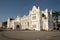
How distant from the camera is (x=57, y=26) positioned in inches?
2336

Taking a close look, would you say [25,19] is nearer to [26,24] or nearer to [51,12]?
[26,24]

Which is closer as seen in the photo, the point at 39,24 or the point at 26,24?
the point at 39,24

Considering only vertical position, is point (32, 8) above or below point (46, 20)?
above

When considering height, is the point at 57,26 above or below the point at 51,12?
below

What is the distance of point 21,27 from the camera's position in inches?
2625

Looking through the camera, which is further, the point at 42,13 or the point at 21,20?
the point at 21,20

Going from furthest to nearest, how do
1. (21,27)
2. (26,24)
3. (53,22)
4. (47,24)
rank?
1. (21,27)
2. (26,24)
3. (53,22)
4. (47,24)

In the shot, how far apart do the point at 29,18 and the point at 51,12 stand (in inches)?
491

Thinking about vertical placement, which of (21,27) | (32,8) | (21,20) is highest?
(32,8)

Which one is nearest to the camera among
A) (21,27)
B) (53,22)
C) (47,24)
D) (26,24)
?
(47,24)

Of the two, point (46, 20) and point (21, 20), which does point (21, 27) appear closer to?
point (21, 20)

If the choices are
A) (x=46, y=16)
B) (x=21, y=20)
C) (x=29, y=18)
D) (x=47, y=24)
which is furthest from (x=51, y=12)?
(x=21, y=20)

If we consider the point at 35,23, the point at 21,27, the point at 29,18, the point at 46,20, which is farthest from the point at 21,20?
the point at 46,20

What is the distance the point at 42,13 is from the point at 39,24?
664 cm
